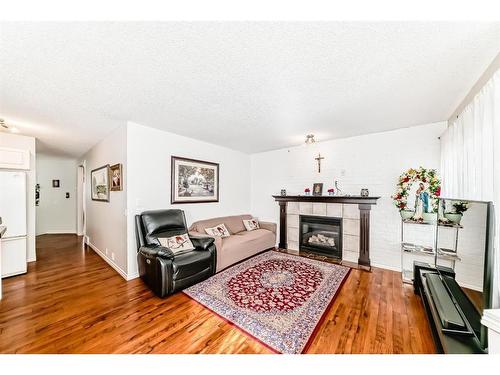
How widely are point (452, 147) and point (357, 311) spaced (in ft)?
7.70

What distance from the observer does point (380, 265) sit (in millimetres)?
3480

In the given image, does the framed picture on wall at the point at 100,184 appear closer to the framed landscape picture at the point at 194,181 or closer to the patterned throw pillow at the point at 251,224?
the framed landscape picture at the point at 194,181

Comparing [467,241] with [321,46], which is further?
[467,241]

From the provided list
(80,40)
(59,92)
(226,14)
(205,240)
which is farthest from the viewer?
(205,240)

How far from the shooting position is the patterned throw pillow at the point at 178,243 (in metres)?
2.87

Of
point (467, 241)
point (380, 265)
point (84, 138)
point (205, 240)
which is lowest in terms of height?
point (380, 265)

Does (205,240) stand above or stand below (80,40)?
below

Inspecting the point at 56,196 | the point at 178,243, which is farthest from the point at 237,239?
the point at 56,196

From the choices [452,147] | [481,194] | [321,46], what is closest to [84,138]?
[321,46]

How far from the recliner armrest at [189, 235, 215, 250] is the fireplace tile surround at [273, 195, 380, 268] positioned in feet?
7.03

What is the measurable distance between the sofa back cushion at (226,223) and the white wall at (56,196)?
541 centimetres

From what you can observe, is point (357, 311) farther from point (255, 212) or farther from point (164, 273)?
point (255, 212)

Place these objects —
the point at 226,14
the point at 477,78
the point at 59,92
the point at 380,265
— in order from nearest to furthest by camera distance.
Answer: the point at 226,14 → the point at 477,78 → the point at 59,92 → the point at 380,265

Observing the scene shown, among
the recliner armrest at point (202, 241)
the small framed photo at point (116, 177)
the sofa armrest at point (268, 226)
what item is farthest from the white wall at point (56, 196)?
the sofa armrest at point (268, 226)
